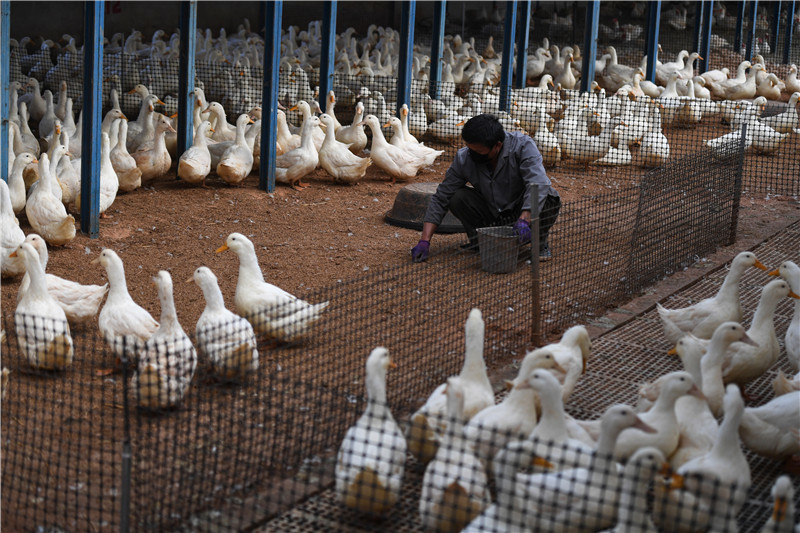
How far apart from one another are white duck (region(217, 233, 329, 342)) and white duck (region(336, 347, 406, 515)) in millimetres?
1516

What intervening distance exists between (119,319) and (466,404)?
2.05m

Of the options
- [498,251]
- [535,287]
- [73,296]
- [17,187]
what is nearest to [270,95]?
[17,187]

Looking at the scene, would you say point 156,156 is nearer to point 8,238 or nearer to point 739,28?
point 8,238

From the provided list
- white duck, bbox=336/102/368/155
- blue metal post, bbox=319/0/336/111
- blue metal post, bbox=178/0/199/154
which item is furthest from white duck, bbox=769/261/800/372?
blue metal post, bbox=319/0/336/111

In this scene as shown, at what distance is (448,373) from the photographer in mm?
4961

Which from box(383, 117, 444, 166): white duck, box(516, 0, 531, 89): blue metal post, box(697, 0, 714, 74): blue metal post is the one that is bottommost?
box(383, 117, 444, 166): white duck

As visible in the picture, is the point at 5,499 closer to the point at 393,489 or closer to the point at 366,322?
the point at 393,489

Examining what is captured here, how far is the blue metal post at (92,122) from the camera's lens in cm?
747

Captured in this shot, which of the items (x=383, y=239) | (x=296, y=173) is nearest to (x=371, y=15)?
(x=296, y=173)

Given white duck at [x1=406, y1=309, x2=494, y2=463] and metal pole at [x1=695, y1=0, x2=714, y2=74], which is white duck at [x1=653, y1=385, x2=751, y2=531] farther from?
metal pole at [x1=695, y1=0, x2=714, y2=74]

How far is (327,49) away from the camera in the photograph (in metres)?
11.0

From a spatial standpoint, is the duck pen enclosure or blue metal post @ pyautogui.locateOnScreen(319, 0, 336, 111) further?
blue metal post @ pyautogui.locateOnScreen(319, 0, 336, 111)

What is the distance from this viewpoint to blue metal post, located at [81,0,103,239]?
747cm

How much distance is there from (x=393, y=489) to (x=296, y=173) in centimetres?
631
